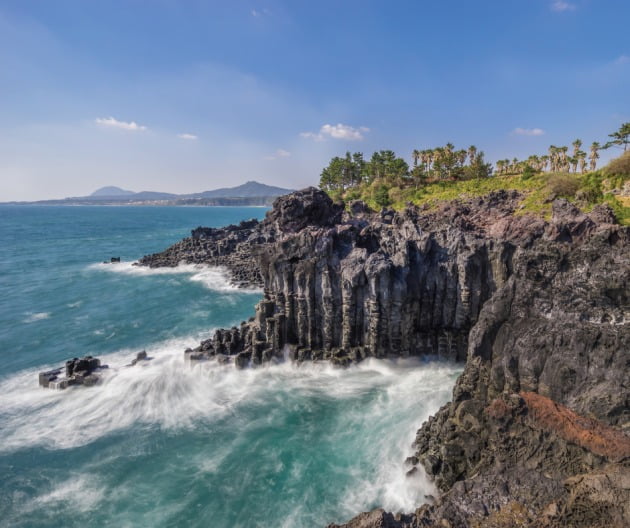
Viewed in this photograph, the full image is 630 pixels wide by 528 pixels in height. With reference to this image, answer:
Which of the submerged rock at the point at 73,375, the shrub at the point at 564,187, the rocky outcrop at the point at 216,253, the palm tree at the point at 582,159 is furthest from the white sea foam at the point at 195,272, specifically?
the palm tree at the point at 582,159

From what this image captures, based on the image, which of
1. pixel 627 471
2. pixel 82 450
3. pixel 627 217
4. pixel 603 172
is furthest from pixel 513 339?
pixel 603 172

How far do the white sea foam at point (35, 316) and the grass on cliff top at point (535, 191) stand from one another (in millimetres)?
61595

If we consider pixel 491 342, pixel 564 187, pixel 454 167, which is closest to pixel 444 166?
pixel 454 167

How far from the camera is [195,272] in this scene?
205 ft

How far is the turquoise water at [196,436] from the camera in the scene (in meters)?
15.5

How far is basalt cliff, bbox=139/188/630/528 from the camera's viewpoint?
1126cm

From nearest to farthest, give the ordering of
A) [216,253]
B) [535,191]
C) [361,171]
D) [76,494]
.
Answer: [76,494] < [535,191] < [216,253] < [361,171]

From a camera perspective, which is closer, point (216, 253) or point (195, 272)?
point (195, 272)

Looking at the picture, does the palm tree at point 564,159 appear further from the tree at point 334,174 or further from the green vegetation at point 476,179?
the tree at point 334,174

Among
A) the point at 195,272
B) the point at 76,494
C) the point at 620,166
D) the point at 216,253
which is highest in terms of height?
the point at 620,166

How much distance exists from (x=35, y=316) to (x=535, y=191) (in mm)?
73879

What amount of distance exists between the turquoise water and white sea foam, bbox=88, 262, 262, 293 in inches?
647

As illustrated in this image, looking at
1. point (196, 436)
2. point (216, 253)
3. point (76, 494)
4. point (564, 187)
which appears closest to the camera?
point (76, 494)

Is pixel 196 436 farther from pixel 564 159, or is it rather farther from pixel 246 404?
pixel 564 159
